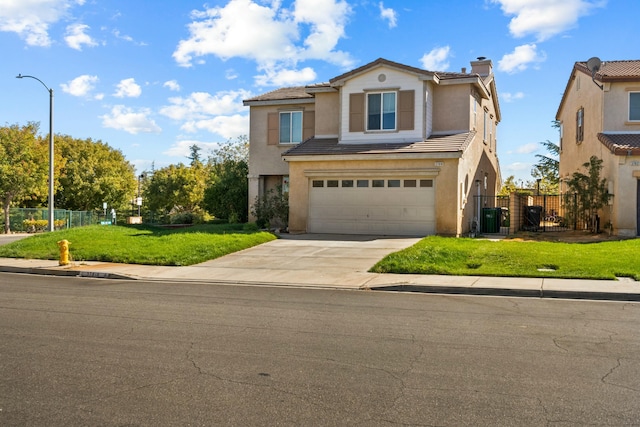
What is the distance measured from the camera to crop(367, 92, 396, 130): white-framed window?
23.5m

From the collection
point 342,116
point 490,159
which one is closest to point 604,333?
point 342,116

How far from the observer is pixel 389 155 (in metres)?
21.8

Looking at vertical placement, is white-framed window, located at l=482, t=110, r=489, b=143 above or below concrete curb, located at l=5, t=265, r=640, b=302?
above

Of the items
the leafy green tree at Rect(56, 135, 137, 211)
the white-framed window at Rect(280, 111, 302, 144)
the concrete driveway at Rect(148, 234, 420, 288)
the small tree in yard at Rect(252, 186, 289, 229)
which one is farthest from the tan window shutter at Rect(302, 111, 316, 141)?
the leafy green tree at Rect(56, 135, 137, 211)

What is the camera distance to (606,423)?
4566mm

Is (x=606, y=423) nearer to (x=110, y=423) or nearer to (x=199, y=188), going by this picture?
(x=110, y=423)

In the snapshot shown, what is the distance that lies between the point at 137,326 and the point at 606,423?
6.24m

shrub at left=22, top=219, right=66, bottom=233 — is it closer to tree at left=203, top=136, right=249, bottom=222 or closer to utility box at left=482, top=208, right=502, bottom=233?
tree at left=203, top=136, right=249, bottom=222

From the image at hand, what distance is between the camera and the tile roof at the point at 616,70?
22938mm

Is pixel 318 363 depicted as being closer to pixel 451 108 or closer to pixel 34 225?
pixel 451 108

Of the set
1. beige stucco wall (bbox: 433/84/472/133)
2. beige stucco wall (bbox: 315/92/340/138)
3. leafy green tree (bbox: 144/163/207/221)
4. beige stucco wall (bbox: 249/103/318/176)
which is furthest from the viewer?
leafy green tree (bbox: 144/163/207/221)

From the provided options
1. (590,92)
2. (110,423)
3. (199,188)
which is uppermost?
(590,92)

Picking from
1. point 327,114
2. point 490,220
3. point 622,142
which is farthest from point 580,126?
point 327,114

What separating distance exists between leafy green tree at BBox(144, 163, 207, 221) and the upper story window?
33101 mm
